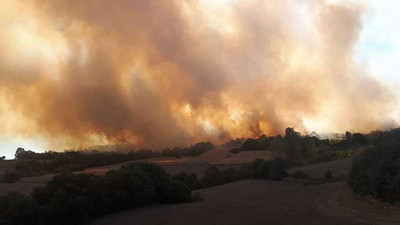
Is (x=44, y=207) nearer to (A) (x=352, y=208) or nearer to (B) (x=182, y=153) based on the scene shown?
(A) (x=352, y=208)

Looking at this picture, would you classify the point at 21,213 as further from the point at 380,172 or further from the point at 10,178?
the point at 10,178

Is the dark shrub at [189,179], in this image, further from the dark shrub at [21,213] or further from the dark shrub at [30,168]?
the dark shrub at [30,168]

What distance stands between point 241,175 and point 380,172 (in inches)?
865

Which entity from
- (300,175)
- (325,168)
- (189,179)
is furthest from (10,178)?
(325,168)

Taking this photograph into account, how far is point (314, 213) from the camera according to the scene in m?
19.9

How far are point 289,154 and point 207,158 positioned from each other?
15218 millimetres

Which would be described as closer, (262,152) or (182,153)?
(262,152)

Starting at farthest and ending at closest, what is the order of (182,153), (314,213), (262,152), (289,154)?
(182,153)
(262,152)
(289,154)
(314,213)

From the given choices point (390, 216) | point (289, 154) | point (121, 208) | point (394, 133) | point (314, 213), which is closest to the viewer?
point (390, 216)

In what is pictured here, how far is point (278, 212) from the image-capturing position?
20.8 m

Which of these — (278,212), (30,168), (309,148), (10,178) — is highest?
(30,168)

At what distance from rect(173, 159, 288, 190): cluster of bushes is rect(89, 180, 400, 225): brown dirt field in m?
12.4

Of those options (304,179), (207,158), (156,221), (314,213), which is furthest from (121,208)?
(207,158)

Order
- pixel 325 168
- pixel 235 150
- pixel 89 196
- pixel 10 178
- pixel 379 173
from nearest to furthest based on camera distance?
pixel 379 173 < pixel 89 196 < pixel 325 168 < pixel 10 178 < pixel 235 150
